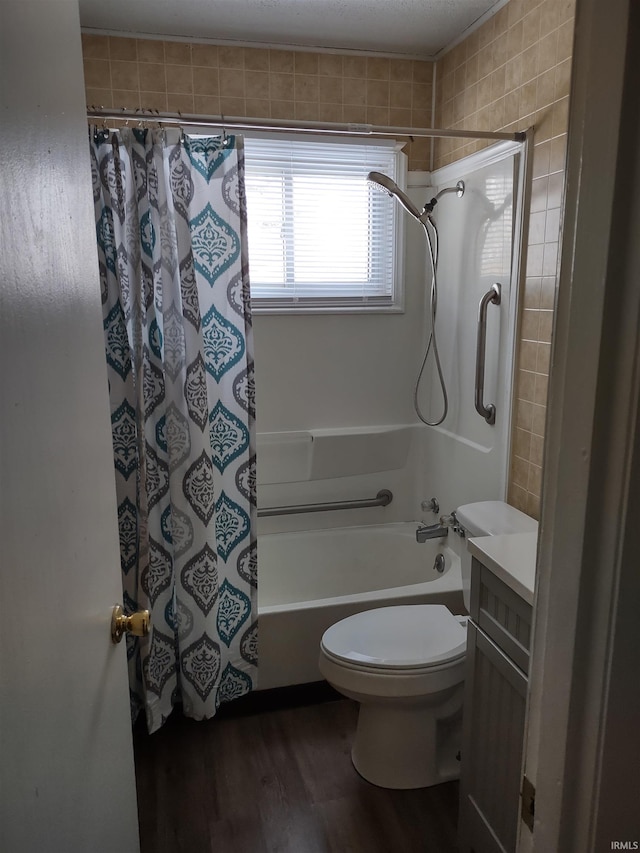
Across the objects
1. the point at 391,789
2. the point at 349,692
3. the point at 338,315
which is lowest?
the point at 391,789

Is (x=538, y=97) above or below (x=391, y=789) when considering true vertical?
above

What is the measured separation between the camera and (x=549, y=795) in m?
0.66

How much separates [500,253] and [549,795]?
194 cm

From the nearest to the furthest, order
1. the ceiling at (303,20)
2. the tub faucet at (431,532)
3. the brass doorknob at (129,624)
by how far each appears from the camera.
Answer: the brass doorknob at (129,624)
the ceiling at (303,20)
the tub faucet at (431,532)

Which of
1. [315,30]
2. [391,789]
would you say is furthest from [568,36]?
[391,789]

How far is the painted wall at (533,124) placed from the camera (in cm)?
191

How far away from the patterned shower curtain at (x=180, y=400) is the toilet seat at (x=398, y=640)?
1.36 feet

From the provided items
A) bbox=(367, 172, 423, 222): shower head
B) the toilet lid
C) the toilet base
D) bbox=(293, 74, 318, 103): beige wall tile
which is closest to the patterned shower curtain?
the toilet lid

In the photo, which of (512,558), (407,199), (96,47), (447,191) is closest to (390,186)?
(407,199)

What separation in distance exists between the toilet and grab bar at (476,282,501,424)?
45 centimetres

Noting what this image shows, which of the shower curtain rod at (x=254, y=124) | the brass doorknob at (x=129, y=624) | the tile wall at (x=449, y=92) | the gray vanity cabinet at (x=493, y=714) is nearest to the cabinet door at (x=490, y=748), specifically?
the gray vanity cabinet at (x=493, y=714)

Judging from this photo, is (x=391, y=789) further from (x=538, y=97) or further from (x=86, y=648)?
(x=538, y=97)

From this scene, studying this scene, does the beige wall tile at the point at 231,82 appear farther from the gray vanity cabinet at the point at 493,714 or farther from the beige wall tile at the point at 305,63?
the gray vanity cabinet at the point at 493,714

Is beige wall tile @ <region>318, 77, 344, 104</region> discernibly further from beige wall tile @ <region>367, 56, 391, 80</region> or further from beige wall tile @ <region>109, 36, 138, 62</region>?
beige wall tile @ <region>109, 36, 138, 62</region>
